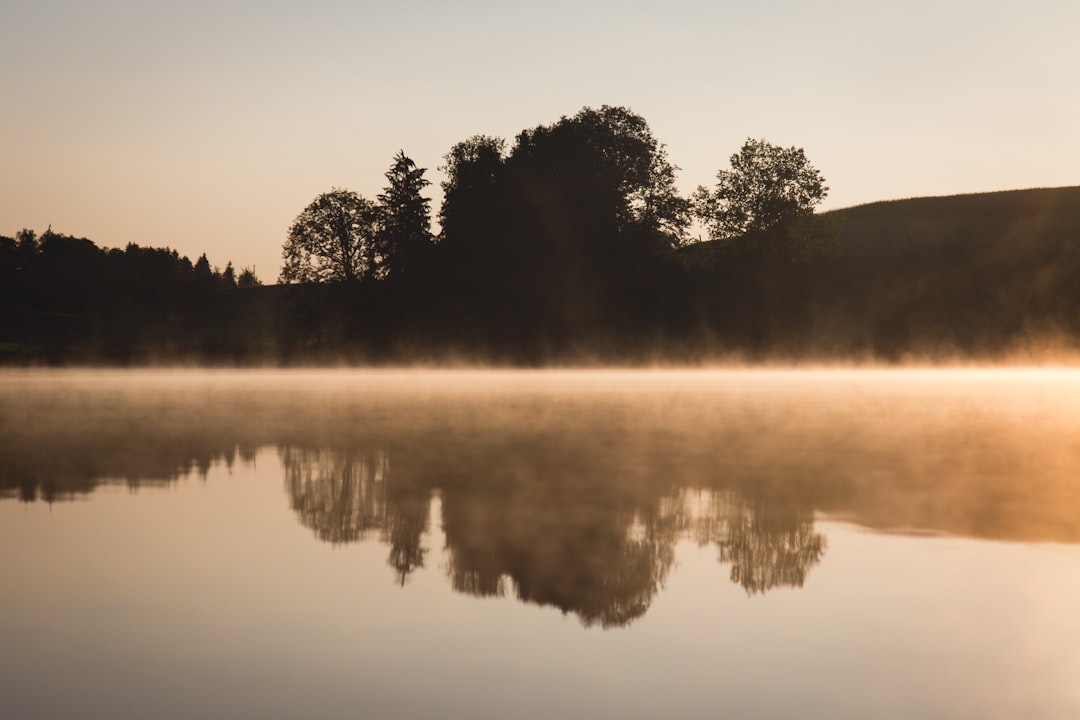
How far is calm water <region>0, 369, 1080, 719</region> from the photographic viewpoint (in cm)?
763

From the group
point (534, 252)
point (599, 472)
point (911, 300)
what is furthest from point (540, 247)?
point (599, 472)

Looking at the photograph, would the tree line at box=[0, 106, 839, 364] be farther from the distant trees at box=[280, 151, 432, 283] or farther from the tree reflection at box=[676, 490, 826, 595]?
the tree reflection at box=[676, 490, 826, 595]

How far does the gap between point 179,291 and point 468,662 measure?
551ft

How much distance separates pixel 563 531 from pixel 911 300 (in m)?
92.3

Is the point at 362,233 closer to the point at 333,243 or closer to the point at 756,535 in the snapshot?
the point at 333,243

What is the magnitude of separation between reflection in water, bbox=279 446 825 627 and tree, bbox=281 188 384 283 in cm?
8161

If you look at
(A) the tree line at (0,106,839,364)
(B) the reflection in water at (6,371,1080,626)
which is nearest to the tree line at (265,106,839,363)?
(A) the tree line at (0,106,839,364)

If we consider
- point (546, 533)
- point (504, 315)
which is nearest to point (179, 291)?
point (504, 315)

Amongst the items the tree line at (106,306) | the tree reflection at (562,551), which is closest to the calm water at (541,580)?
the tree reflection at (562,551)

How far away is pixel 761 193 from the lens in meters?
102

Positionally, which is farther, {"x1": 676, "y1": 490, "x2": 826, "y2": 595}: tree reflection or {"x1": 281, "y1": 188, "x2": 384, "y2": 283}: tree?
{"x1": 281, "y1": 188, "x2": 384, "y2": 283}: tree

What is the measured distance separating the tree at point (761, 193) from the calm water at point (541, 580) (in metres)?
78.2

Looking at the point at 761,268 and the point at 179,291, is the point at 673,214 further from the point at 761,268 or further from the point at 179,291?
the point at 179,291

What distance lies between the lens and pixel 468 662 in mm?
8289
